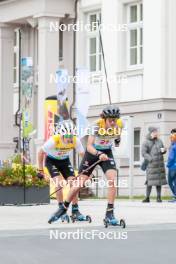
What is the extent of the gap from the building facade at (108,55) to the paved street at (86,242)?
47.2 ft

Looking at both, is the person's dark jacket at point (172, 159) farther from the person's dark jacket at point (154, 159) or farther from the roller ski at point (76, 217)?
the roller ski at point (76, 217)

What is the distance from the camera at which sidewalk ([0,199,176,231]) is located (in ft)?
52.6

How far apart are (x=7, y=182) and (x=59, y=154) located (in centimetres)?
639

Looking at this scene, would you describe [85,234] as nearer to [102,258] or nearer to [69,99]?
[102,258]

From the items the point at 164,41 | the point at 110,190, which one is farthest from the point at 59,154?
the point at 164,41

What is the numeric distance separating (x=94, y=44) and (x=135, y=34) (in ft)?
8.19

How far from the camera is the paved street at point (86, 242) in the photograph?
1180 cm

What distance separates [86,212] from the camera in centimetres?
2002

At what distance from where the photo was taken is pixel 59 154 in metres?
16.5

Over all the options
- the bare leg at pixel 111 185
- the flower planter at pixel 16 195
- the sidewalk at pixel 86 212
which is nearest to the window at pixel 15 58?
the flower planter at pixel 16 195

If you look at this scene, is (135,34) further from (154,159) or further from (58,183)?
(58,183)

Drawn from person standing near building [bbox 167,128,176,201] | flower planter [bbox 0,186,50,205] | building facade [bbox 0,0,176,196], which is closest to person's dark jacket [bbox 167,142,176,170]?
person standing near building [bbox 167,128,176,201]

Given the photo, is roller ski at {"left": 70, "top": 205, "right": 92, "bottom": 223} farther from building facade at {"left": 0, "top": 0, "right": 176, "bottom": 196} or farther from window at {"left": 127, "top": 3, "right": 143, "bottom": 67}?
window at {"left": 127, "top": 3, "right": 143, "bottom": 67}

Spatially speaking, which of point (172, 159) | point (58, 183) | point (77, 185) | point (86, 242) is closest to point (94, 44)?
point (172, 159)
